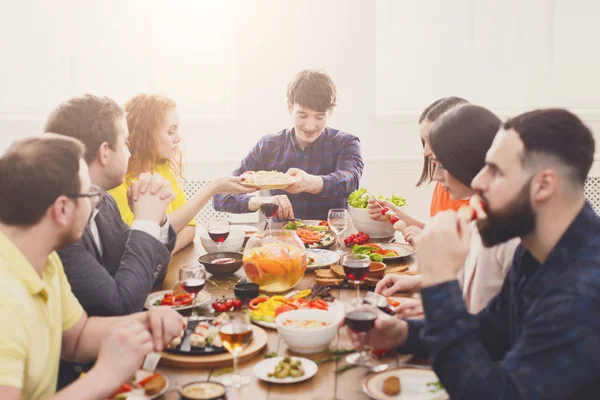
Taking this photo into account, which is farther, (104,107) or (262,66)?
(262,66)

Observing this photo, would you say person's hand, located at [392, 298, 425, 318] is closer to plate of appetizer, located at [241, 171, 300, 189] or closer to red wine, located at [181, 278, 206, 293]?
red wine, located at [181, 278, 206, 293]

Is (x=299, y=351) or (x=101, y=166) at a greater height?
(x=101, y=166)

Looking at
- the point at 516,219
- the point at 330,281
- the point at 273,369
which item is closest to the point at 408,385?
the point at 273,369

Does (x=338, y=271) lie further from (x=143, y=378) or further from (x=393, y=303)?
(x=143, y=378)

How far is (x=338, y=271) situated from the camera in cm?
229

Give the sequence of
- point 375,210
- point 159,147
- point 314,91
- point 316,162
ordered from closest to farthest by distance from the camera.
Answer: point 375,210
point 159,147
point 314,91
point 316,162

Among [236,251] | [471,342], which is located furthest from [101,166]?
[471,342]

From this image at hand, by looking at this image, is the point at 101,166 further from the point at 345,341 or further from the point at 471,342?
the point at 471,342

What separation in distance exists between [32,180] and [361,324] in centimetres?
85

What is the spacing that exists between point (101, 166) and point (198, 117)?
3144 mm

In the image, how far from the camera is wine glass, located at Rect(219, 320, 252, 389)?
1475mm

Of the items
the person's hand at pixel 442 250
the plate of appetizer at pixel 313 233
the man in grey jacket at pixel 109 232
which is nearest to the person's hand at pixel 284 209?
the plate of appetizer at pixel 313 233

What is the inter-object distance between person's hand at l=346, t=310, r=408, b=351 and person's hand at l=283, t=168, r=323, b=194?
66.5 inches

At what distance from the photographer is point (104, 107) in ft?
6.93
